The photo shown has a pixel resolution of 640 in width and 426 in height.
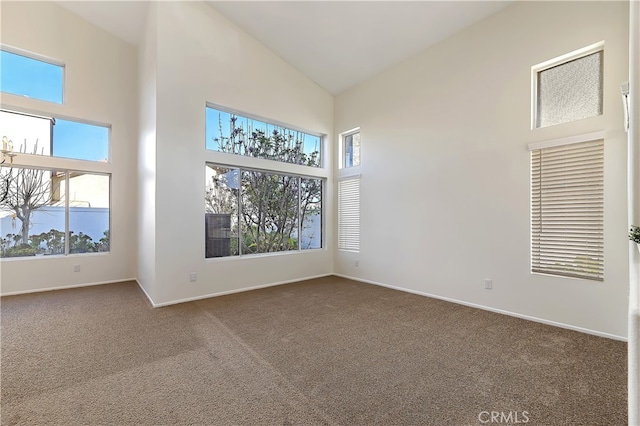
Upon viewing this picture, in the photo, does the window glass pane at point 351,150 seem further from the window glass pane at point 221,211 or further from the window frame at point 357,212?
the window glass pane at point 221,211

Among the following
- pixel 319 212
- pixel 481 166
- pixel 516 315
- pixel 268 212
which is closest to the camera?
pixel 516 315

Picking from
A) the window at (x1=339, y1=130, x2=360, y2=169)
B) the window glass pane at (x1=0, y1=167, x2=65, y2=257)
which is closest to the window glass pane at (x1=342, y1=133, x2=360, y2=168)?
the window at (x1=339, y1=130, x2=360, y2=169)

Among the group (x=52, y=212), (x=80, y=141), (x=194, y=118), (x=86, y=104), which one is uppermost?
(x=86, y=104)

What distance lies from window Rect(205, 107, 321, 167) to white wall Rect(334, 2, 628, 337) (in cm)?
121

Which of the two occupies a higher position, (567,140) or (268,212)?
(567,140)

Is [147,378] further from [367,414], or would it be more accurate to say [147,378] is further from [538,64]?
[538,64]

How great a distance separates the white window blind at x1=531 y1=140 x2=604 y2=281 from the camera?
3.19 m

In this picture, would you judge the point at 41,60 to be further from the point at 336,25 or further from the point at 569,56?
the point at 569,56

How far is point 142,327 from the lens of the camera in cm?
335

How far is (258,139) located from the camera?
17.7 ft

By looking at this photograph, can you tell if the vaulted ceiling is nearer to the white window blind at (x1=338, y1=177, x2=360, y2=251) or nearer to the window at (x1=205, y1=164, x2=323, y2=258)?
the white window blind at (x1=338, y1=177, x2=360, y2=251)

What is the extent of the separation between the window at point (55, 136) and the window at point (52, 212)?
0.35 metres

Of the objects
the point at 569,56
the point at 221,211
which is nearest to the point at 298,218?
the point at 221,211

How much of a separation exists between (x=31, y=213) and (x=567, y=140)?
812cm
